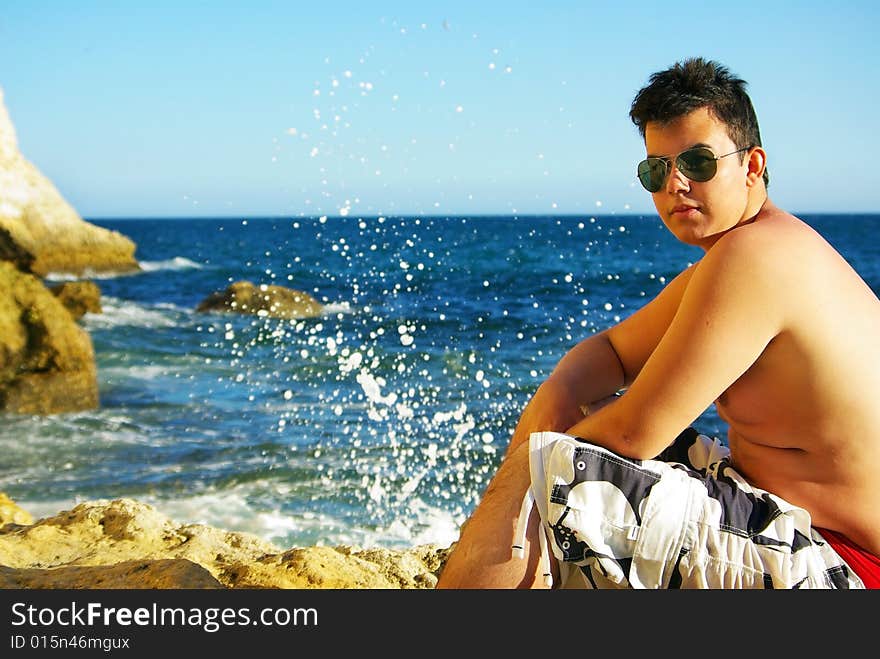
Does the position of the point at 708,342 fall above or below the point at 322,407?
above

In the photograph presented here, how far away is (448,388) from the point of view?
1053 cm

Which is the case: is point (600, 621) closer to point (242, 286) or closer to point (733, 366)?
point (733, 366)

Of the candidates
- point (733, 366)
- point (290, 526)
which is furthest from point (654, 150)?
point (290, 526)

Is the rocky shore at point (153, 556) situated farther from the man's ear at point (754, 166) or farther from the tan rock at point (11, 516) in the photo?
the man's ear at point (754, 166)

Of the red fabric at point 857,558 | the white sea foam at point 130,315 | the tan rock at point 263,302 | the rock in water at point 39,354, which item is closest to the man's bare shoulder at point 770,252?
the red fabric at point 857,558

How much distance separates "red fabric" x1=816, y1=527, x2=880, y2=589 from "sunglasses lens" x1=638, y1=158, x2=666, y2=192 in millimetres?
1023

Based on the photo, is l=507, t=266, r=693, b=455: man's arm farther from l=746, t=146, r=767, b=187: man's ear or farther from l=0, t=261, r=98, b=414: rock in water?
l=0, t=261, r=98, b=414: rock in water

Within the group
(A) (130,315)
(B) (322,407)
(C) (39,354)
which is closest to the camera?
(B) (322,407)

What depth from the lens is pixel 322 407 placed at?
9695mm

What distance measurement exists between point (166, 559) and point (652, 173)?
2249 millimetres

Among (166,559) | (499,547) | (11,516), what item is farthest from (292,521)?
(499,547)

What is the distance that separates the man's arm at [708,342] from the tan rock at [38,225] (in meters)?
15.5

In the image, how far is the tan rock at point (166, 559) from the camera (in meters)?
3.30

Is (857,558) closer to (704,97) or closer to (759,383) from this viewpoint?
(759,383)
